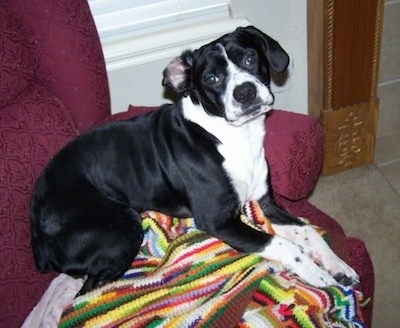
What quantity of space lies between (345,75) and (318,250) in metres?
0.95

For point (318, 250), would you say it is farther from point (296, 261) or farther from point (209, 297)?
point (209, 297)

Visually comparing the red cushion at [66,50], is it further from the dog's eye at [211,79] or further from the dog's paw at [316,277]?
the dog's paw at [316,277]

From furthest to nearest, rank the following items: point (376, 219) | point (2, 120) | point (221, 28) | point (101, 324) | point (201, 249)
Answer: point (376, 219) → point (221, 28) → point (2, 120) → point (201, 249) → point (101, 324)

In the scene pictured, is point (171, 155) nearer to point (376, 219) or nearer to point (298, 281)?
point (298, 281)

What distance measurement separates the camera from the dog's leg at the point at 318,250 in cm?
148

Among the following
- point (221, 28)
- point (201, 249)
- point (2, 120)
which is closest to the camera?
point (201, 249)

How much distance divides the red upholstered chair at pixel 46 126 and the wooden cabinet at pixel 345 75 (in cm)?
55

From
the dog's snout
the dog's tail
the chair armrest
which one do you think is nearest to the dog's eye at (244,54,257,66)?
the dog's snout

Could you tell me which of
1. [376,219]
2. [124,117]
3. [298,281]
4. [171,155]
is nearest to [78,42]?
[124,117]

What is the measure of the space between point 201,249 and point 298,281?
277mm

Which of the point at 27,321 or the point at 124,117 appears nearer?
the point at 27,321

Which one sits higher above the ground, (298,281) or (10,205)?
(10,205)

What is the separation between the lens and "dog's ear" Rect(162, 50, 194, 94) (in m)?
1.59

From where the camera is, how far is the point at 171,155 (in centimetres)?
165
